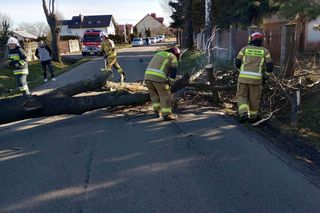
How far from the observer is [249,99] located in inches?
288

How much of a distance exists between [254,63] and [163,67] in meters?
1.85

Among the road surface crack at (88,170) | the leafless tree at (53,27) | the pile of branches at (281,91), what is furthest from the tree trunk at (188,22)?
the road surface crack at (88,170)

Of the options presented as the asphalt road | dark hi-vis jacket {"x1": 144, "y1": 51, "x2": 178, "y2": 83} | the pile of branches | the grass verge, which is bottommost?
the grass verge

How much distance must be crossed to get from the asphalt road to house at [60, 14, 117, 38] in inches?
3776

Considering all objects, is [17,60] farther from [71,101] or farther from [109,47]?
[71,101]

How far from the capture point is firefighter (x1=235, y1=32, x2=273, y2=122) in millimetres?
7086

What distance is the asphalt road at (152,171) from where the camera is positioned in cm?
408

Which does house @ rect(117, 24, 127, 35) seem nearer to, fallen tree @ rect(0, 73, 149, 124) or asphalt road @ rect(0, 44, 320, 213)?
fallen tree @ rect(0, 73, 149, 124)

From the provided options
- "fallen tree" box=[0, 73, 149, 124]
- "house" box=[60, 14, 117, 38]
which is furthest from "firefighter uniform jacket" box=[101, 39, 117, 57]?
"house" box=[60, 14, 117, 38]

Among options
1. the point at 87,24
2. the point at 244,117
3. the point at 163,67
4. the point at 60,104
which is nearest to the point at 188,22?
the point at 163,67

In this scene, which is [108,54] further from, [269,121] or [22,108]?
[269,121]

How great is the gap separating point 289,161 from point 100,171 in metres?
2.67

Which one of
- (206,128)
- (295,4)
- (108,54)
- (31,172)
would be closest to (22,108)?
(31,172)

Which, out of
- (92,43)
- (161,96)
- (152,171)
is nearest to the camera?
(152,171)
